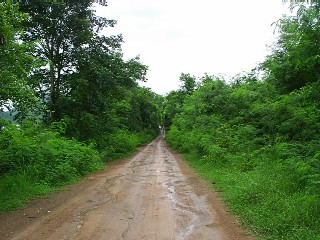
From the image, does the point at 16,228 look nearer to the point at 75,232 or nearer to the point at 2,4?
the point at 75,232

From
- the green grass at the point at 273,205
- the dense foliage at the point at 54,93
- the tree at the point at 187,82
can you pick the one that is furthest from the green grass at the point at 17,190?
the tree at the point at 187,82

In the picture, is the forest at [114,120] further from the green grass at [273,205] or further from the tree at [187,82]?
the tree at [187,82]

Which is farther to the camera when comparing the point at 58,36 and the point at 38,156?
the point at 58,36

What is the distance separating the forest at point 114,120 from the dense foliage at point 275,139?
36mm

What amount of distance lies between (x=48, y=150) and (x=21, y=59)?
14.3ft

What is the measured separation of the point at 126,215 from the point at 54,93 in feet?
47.0

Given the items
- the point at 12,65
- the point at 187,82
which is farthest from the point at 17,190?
the point at 187,82

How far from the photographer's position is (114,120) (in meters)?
22.8

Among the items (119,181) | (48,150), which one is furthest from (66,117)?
(119,181)

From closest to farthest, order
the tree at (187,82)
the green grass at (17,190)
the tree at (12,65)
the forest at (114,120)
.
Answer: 1. the forest at (114,120)
2. the green grass at (17,190)
3. the tree at (12,65)
4. the tree at (187,82)

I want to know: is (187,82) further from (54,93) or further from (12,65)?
(12,65)

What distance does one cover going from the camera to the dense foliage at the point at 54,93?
966cm

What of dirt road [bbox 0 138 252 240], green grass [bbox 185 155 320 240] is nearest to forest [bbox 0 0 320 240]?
green grass [bbox 185 155 320 240]

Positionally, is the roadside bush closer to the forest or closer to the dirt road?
the forest
